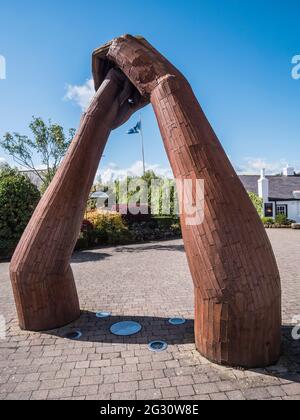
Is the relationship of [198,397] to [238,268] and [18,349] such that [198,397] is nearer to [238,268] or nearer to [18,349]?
[238,268]

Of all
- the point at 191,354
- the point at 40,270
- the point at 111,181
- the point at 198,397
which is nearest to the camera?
the point at 198,397

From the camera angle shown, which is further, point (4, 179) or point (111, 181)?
point (111, 181)

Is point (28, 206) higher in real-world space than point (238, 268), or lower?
higher

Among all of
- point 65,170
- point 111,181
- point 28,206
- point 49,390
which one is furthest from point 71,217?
point 111,181

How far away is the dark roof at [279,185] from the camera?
1040 inches

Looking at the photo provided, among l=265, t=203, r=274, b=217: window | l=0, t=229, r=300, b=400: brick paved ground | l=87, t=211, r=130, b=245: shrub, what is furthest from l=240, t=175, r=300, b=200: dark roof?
l=0, t=229, r=300, b=400: brick paved ground

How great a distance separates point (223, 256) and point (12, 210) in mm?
10514

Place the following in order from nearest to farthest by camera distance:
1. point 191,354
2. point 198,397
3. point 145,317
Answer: point 198,397 → point 191,354 → point 145,317

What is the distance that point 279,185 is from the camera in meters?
28.1

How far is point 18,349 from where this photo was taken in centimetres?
385

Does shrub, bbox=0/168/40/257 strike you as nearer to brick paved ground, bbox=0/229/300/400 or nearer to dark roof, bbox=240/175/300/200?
brick paved ground, bbox=0/229/300/400

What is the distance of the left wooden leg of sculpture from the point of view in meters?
4.30

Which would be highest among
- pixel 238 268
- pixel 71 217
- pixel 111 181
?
pixel 111 181

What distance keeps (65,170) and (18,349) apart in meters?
2.52
